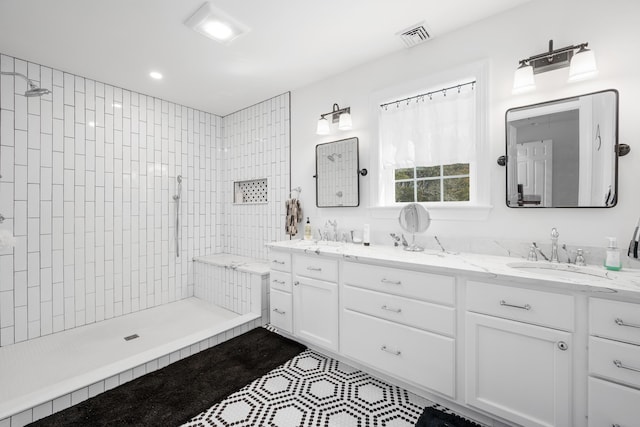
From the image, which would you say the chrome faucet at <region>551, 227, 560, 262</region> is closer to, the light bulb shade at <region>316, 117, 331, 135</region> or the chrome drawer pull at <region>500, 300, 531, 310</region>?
the chrome drawer pull at <region>500, 300, 531, 310</region>

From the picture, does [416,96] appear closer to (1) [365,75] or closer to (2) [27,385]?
(1) [365,75]

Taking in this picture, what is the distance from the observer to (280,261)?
2.44 meters

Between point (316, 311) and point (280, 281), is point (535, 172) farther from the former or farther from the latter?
point (280, 281)

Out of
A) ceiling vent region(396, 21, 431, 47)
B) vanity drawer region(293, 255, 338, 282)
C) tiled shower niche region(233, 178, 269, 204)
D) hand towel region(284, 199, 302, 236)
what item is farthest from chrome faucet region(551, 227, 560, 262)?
tiled shower niche region(233, 178, 269, 204)

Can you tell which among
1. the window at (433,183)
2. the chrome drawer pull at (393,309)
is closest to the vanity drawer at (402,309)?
the chrome drawer pull at (393,309)

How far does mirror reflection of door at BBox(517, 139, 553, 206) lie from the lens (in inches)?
65.2

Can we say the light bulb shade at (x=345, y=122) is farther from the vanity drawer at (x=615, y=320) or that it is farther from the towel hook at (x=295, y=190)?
the vanity drawer at (x=615, y=320)

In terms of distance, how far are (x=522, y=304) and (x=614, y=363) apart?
13.8 inches

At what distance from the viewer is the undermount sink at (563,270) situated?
1374 mm

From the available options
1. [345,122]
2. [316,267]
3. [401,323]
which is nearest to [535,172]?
[401,323]

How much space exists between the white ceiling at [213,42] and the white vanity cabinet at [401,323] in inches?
66.9

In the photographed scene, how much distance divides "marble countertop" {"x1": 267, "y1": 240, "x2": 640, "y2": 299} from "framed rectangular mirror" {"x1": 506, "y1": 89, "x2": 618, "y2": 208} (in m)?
0.37

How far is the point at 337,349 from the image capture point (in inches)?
80.1

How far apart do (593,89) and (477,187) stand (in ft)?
2.53
